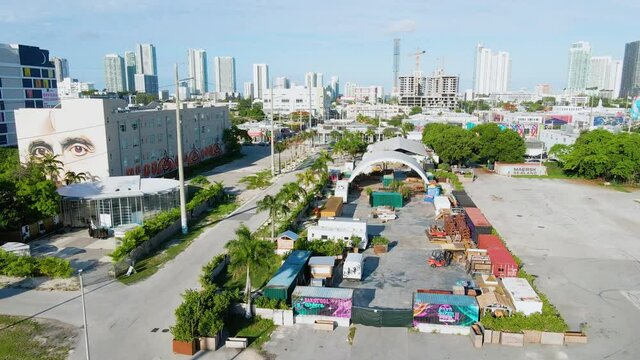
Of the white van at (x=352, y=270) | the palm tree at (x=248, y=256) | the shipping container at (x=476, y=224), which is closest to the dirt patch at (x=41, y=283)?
the palm tree at (x=248, y=256)

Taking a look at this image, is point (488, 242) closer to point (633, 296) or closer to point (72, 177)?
point (633, 296)

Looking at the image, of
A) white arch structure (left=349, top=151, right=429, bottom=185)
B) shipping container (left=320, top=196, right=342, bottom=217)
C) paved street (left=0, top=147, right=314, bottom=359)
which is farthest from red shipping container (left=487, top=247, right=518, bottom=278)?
white arch structure (left=349, top=151, right=429, bottom=185)

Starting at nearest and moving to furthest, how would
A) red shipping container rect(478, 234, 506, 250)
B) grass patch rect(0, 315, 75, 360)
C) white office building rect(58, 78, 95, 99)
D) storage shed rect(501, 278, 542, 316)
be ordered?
grass patch rect(0, 315, 75, 360), storage shed rect(501, 278, 542, 316), red shipping container rect(478, 234, 506, 250), white office building rect(58, 78, 95, 99)

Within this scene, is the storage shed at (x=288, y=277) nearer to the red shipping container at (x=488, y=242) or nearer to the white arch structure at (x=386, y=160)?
the red shipping container at (x=488, y=242)

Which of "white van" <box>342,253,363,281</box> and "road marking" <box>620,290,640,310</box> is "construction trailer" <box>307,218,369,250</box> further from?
"road marking" <box>620,290,640,310</box>

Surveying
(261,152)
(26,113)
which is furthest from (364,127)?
(26,113)

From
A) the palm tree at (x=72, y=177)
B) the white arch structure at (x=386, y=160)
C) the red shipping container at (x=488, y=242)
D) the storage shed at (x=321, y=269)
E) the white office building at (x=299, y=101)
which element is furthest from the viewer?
the white office building at (x=299, y=101)
